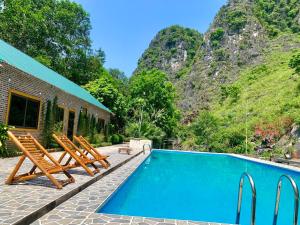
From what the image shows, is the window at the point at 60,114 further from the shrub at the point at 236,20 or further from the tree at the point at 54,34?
the shrub at the point at 236,20

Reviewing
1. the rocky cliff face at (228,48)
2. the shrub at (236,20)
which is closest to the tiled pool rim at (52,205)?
the rocky cliff face at (228,48)

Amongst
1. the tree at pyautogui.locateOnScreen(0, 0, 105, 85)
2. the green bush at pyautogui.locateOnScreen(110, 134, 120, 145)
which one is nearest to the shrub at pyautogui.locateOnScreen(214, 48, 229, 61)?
the tree at pyautogui.locateOnScreen(0, 0, 105, 85)

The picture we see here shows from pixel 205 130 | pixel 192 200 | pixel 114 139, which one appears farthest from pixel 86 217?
pixel 205 130

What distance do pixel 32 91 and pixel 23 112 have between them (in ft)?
3.49

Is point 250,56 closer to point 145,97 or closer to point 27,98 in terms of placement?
point 145,97

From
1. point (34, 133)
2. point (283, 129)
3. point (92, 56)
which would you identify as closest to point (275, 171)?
point (283, 129)

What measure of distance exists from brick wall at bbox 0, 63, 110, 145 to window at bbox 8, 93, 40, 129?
275 mm

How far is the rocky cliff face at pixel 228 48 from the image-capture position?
5953 cm

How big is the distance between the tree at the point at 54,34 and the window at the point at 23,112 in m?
19.3

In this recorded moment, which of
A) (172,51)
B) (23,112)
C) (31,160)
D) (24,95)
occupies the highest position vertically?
(172,51)

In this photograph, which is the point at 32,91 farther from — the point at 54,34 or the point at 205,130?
the point at 54,34

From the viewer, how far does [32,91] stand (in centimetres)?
1295

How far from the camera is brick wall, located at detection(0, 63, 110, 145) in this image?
10773 mm

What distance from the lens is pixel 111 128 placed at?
101ft
